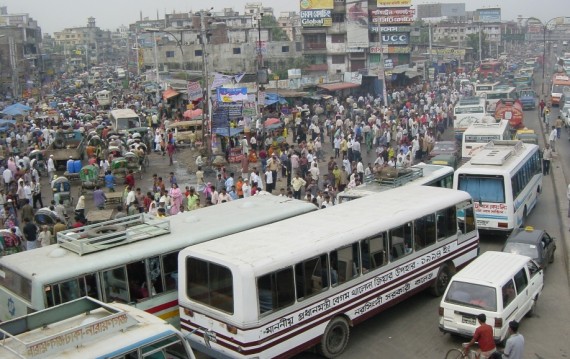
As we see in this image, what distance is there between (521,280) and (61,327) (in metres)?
7.70

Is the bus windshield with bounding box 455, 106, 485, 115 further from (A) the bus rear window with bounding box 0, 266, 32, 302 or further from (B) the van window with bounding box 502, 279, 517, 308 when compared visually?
(A) the bus rear window with bounding box 0, 266, 32, 302

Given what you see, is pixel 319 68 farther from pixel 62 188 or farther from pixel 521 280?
pixel 521 280

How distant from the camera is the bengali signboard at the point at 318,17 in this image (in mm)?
64875

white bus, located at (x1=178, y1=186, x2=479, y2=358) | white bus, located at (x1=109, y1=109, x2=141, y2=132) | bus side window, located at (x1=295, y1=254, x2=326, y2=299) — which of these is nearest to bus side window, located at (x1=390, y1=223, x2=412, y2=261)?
white bus, located at (x1=178, y1=186, x2=479, y2=358)

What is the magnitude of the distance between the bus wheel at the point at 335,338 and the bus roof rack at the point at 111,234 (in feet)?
10.4

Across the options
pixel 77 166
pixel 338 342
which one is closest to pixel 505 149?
pixel 338 342

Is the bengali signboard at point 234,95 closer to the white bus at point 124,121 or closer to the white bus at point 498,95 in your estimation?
the white bus at point 124,121

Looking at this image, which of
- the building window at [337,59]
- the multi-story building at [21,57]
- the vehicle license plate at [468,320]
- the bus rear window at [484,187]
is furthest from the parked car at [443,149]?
the multi-story building at [21,57]

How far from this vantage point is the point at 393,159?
2584 centimetres

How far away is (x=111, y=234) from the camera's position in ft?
36.3

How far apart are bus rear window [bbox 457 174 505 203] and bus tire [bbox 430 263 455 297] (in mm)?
4080

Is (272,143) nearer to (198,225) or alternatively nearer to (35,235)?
(35,235)

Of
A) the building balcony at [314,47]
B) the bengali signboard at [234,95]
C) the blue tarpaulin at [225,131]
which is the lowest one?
the blue tarpaulin at [225,131]

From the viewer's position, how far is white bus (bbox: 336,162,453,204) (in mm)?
16281
